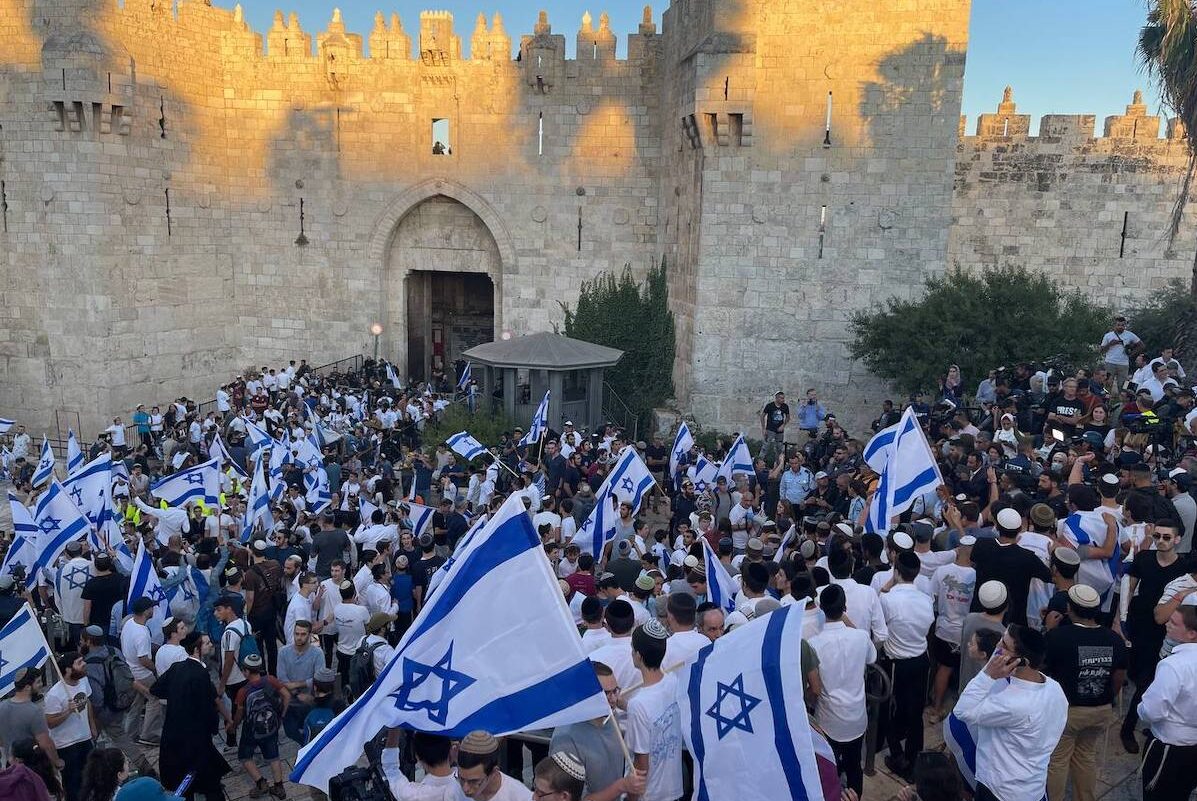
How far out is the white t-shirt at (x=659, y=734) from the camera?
4281 millimetres

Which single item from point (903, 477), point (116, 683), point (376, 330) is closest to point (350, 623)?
point (116, 683)

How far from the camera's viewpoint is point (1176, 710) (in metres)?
4.42

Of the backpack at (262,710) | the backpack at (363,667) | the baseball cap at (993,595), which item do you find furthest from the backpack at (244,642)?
the baseball cap at (993,595)

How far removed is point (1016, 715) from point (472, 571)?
102 inches

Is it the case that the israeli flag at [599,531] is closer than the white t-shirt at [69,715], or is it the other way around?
the white t-shirt at [69,715]

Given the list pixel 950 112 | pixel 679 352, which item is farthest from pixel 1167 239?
pixel 679 352

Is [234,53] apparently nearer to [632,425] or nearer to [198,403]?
[198,403]

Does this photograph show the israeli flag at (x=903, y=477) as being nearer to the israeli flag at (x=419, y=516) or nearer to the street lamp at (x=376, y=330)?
the israeli flag at (x=419, y=516)

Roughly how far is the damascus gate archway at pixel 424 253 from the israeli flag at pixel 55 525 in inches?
557

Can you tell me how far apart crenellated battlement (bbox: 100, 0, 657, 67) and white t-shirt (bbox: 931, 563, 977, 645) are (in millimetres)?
17572

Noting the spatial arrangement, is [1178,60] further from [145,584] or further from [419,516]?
[145,584]

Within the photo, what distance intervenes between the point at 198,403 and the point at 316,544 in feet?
49.3

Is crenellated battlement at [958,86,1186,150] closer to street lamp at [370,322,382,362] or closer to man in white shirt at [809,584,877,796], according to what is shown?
street lamp at [370,322,382,362]

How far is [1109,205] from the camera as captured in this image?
20.9 m
